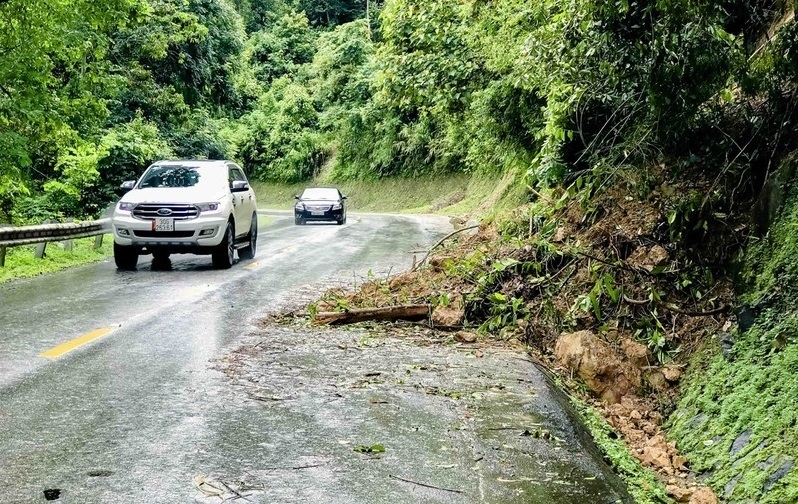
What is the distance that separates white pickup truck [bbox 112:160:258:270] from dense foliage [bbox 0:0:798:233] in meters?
3.94

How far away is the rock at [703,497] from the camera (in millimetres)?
4629

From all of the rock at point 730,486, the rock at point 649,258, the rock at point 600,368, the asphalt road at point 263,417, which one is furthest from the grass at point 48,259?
the rock at point 730,486

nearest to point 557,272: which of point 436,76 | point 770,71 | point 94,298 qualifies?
point 770,71

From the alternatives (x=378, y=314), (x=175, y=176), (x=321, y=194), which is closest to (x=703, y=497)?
(x=378, y=314)

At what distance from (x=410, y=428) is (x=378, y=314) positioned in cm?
396

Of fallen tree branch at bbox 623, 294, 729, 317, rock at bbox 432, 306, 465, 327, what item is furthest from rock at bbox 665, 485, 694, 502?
rock at bbox 432, 306, 465, 327

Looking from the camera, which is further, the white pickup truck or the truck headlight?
the truck headlight

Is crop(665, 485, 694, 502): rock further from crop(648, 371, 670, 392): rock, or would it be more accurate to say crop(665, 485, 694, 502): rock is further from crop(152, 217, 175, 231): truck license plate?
crop(152, 217, 175, 231): truck license plate

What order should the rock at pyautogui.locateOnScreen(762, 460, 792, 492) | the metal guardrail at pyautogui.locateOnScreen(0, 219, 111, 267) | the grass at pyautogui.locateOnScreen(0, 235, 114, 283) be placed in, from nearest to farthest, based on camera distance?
the rock at pyautogui.locateOnScreen(762, 460, 792, 492)
the grass at pyautogui.locateOnScreen(0, 235, 114, 283)
the metal guardrail at pyautogui.locateOnScreen(0, 219, 111, 267)

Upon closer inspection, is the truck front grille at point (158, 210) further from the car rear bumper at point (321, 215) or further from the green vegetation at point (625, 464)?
the car rear bumper at point (321, 215)

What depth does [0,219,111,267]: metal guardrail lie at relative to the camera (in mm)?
13555

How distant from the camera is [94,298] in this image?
34.5 ft

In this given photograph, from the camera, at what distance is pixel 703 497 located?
4664 mm

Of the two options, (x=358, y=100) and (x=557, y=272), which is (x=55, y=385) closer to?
(x=557, y=272)
